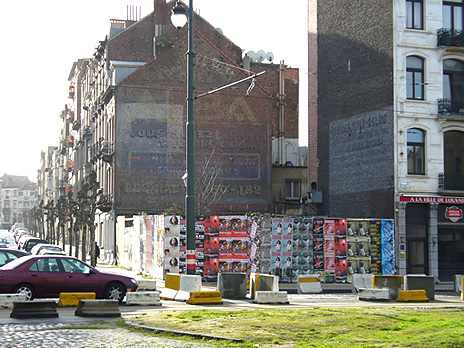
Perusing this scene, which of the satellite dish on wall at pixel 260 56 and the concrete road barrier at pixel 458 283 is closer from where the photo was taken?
the concrete road barrier at pixel 458 283

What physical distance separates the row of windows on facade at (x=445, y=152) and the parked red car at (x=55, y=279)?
1921 cm

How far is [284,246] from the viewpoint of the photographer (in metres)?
29.8

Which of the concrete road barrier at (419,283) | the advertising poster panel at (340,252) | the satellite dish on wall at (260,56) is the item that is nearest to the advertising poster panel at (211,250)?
the advertising poster panel at (340,252)

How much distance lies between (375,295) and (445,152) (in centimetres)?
1508

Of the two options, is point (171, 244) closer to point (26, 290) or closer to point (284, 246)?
point (284, 246)

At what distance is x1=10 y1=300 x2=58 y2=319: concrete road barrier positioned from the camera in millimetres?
14758

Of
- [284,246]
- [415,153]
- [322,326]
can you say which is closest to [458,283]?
[284,246]

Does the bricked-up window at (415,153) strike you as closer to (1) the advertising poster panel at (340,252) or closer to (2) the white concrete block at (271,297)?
(1) the advertising poster panel at (340,252)

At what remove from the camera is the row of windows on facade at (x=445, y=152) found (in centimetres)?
3484

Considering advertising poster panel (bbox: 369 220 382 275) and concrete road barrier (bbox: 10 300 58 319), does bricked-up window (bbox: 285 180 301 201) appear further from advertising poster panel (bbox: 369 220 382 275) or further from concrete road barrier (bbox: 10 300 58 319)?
concrete road barrier (bbox: 10 300 58 319)

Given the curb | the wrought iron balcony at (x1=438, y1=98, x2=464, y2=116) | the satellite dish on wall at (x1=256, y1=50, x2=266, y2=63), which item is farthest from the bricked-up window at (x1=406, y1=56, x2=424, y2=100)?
the curb

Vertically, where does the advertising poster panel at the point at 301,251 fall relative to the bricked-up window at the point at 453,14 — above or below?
below

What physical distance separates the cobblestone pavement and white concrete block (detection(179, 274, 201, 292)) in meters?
6.91

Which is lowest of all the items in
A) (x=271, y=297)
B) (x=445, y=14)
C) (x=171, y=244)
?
(x=271, y=297)
